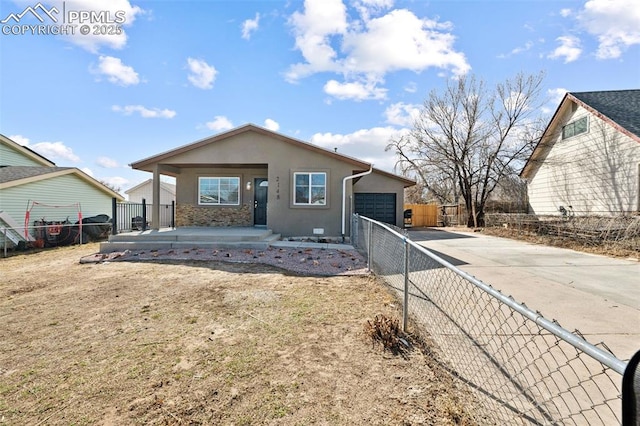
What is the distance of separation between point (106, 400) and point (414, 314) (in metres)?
3.33

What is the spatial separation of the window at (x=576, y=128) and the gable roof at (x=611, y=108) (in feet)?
2.00

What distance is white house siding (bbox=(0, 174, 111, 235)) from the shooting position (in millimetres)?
12189

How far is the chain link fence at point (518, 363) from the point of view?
6.04 ft

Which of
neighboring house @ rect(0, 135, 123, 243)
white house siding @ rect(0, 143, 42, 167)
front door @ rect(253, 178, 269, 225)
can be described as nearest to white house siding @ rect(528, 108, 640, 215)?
front door @ rect(253, 178, 269, 225)

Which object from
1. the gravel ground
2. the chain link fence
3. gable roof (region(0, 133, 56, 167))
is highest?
gable roof (region(0, 133, 56, 167))

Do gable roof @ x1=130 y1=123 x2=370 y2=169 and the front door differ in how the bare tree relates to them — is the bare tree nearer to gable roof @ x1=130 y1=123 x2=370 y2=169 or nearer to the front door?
gable roof @ x1=130 y1=123 x2=370 y2=169

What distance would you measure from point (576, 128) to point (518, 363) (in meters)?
16.1

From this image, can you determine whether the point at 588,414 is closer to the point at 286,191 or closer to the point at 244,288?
the point at 244,288

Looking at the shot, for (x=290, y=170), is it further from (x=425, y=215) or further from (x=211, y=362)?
(x=425, y=215)

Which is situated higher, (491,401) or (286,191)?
(286,191)

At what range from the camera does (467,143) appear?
18.5 m

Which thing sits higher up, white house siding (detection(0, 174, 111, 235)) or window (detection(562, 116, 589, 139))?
window (detection(562, 116, 589, 139))

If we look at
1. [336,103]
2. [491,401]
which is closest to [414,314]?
[491,401]

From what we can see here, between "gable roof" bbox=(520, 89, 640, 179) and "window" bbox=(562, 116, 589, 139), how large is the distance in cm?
61
